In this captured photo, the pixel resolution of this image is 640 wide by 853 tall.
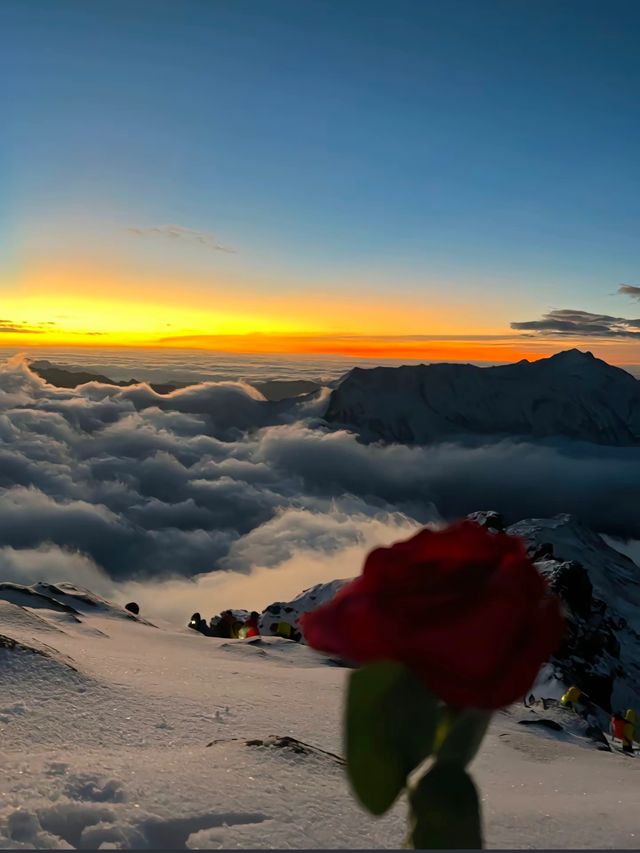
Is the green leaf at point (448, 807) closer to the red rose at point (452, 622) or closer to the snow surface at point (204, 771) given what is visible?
the red rose at point (452, 622)

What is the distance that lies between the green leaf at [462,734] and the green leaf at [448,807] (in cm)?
3

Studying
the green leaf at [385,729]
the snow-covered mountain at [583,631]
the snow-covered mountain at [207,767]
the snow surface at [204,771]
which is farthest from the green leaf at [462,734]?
the snow-covered mountain at [583,631]

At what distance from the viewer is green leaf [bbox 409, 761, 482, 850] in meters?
1.21

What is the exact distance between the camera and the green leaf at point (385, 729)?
117 centimetres

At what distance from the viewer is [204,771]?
3.11 m

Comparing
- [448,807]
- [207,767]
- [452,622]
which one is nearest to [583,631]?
[207,767]

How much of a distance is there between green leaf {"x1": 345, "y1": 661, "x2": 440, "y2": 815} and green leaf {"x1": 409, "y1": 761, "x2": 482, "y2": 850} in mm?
36

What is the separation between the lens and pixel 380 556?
3.85ft

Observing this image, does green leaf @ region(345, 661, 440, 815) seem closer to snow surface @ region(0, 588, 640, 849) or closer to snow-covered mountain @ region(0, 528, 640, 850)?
snow-covered mountain @ region(0, 528, 640, 850)

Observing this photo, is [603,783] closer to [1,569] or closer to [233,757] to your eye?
[233,757]

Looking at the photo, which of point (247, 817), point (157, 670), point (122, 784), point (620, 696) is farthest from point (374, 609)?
point (620, 696)

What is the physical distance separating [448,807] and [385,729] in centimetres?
19

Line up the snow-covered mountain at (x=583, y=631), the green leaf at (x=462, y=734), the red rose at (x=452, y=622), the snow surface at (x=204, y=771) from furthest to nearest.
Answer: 1. the snow-covered mountain at (x=583, y=631)
2. the snow surface at (x=204, y=771)
3. the green leaf at (x=462, y=734)
4. the red rose at (x=452, y=622)

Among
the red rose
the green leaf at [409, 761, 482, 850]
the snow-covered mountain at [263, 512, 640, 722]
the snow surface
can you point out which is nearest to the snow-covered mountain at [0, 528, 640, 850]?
the snow surface
